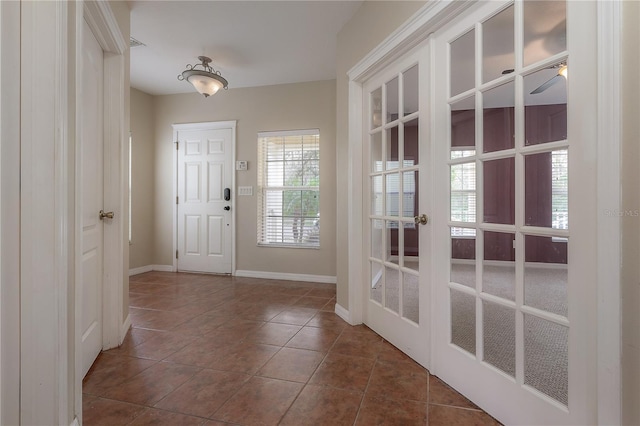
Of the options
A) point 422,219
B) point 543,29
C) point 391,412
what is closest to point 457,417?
point 391,412

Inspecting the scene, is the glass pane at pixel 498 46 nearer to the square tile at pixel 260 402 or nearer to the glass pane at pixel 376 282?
the glass pane at pixel 376 282

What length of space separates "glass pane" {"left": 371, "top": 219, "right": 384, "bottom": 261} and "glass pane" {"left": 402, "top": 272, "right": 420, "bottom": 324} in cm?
35

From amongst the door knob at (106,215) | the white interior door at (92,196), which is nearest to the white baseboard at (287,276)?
the white interior door at (92,196)

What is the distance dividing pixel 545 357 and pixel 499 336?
0.19 m

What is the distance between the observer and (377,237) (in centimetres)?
237

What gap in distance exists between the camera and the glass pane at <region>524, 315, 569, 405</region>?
1.25 meters

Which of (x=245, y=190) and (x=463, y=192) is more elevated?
(x=245, y=190)

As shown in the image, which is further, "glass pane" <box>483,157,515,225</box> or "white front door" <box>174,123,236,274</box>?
"white front door" <box>174,123,236,274</box>

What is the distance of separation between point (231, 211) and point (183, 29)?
224 centimetres

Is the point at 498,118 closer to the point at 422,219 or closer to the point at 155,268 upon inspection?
the point at 422,219

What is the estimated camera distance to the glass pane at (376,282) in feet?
7.58

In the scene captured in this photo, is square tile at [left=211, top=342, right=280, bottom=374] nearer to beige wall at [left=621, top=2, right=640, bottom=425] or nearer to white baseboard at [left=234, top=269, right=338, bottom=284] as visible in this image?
beige wall at [left=621, top=2, right=640, bottom=425]

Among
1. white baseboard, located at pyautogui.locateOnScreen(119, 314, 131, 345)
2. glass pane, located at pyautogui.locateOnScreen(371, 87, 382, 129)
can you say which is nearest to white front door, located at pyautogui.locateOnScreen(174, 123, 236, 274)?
white baseboard, located at pyautogui.locateOnScreen(119, 314, 131, 345)

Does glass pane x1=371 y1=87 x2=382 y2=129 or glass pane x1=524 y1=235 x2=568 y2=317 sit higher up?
glass pane x1=371 y1=87 x2=382 y2=129
